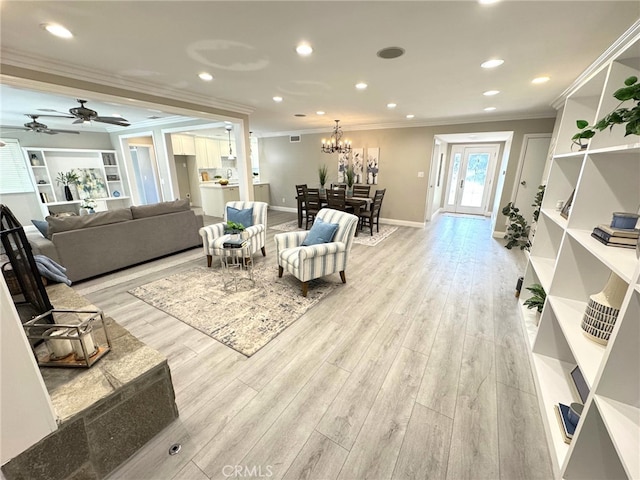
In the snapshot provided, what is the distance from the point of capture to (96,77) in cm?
281

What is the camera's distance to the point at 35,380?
0.88m

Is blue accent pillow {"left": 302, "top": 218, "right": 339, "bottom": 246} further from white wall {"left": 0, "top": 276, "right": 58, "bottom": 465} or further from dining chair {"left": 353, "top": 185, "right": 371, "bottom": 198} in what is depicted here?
dining chair {"left": 353, "top": 185, "right": 371, "bottom": 198}

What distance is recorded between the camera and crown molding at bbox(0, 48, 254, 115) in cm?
232

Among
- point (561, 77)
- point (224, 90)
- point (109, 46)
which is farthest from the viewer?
point (224, 90)

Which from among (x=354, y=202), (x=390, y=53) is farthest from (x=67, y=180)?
(x=390, y=53)

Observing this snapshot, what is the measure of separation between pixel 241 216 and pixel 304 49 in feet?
7.68

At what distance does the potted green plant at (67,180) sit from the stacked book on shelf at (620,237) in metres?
9.51

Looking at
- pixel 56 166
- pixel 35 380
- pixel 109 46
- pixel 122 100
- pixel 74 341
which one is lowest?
pixel 74 341

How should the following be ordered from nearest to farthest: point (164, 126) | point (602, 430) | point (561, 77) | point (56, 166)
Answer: point (602, 430) → point (561, 77) → point (164, 126) → point (56, 166)

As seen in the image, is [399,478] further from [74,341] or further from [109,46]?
[109,46]

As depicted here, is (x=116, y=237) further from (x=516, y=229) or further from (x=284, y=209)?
(x=516, y=229)

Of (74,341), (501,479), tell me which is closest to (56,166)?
(74,341)

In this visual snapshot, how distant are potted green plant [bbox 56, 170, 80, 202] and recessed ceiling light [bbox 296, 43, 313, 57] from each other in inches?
296

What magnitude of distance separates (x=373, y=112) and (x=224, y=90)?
8.86 feet
